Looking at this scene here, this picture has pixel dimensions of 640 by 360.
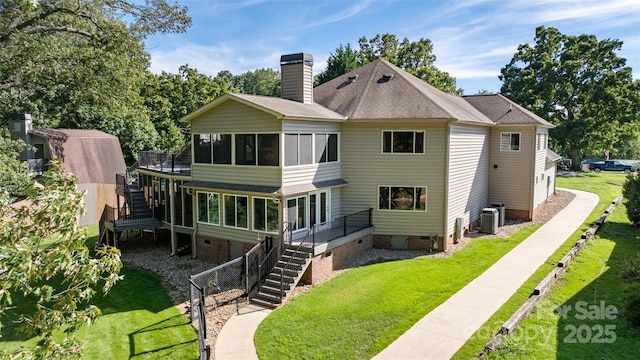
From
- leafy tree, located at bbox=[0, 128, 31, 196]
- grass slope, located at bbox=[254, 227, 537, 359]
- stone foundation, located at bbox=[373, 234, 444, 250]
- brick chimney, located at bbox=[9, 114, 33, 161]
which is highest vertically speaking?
brick chimney, located at bbox=[9, 114, 33, 161]

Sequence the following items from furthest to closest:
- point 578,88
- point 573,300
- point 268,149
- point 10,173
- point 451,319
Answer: point 578,88, point 10,173, point 268,149, point 573,300, point 451,319

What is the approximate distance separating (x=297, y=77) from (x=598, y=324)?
14.1 meters

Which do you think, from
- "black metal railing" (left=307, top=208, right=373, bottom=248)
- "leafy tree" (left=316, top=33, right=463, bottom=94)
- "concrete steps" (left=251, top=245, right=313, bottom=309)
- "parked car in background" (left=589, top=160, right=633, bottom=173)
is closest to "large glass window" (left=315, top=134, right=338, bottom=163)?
"black metal railing" (left=307, top=208, right=373, bottom=248)

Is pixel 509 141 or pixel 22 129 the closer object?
pixel 509 141

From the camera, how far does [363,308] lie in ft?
39.9

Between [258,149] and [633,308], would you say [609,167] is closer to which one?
[633,308]

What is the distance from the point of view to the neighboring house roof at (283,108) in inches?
583

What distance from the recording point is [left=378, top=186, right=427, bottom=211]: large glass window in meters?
17.6

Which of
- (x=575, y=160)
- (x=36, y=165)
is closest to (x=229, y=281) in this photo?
(x=36, y=165)

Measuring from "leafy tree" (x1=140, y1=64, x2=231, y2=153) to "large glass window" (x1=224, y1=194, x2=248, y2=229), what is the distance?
82.3 feet

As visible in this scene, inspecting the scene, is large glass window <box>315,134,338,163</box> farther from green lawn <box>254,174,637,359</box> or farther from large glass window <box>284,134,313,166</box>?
green lawn <box>254,174,637,359</box>

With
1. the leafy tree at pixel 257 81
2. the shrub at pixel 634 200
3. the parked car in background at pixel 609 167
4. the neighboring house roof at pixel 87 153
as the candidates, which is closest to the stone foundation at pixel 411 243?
the shrub at pixel 634 200

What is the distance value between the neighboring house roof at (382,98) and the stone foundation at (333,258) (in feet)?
17.0

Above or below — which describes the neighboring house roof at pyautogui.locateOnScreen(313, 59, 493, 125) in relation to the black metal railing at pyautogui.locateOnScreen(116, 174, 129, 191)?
above
